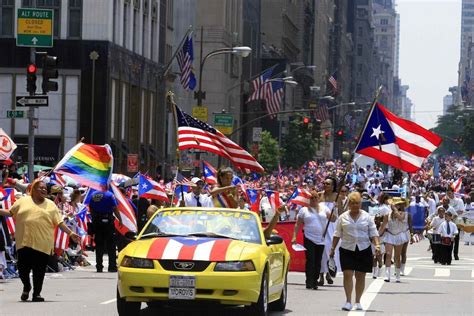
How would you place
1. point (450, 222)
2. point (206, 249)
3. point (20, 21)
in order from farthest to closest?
1. point (450, 222)
2. point (20, 21)
3. point (206, 249)

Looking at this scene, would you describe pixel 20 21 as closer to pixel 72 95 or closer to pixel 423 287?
pixel 423 287

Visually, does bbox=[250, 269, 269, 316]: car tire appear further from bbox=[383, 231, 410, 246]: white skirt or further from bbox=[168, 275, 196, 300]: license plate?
bbox=[383, 231, 410, 246]: white skirt

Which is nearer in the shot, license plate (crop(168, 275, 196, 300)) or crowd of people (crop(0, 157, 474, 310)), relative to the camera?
license plate (crop(168, 275, 196, 300))

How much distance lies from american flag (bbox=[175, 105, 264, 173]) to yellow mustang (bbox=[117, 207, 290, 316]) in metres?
6.24

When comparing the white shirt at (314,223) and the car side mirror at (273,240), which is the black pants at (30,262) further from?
the white shirt at (314,223)

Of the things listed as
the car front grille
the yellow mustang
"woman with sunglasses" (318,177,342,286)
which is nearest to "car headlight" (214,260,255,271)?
the yellow mustang

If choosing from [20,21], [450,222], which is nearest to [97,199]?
[20,21]

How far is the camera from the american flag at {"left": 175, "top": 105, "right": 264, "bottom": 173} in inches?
875

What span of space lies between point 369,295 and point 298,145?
82781 mm

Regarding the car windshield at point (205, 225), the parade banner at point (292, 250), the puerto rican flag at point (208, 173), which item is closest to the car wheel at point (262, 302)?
the car windshield at point (205, 225)

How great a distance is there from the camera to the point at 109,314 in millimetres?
16281

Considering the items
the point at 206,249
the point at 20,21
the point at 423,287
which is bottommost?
the point at 423,287

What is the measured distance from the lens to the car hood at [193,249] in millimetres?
14922

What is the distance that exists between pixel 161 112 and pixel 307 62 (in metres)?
78.6
